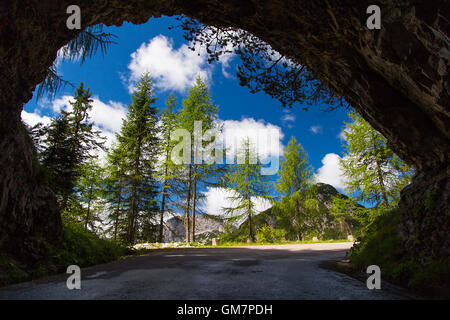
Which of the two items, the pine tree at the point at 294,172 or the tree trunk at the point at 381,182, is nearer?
the tree trunk at the point at 381,182

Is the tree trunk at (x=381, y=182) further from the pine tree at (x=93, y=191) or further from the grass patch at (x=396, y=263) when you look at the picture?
the pine tree at (x=93, y=191)

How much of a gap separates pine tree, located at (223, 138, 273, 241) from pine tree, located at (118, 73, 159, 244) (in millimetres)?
7429

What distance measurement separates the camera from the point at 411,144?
3961 mm

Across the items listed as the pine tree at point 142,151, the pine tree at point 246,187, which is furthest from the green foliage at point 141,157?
the pine tree at point 246,187

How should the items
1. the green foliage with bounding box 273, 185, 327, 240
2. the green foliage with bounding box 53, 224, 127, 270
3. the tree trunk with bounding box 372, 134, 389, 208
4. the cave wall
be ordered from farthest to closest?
the green foliage with bounding box 273, 185, 327, 240
the tree trunk with bounding box 372, 134, 389, 208
the green foliage with bounding box 53, 224, 127, 270
the cave wall

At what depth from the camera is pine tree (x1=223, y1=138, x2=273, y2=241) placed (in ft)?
73.2

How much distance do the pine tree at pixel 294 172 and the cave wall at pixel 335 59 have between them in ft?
71.1

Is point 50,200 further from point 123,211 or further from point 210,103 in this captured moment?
point 210,103

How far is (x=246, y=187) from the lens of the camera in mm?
22828

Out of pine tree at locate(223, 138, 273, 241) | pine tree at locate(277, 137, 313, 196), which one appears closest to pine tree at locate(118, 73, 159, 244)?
pine tree at locate(223, 138, 273, 241)

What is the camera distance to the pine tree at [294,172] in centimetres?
2578

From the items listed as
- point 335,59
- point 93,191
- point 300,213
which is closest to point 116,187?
point 93,191

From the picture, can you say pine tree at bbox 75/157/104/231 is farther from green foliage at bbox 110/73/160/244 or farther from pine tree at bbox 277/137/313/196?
pine tree at bbox 277/137/313/196
